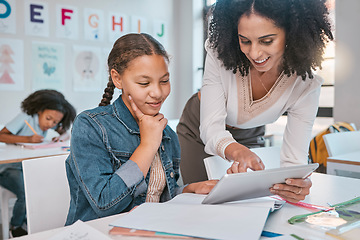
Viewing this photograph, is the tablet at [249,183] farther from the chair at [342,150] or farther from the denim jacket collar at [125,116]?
the chair at [342,150]

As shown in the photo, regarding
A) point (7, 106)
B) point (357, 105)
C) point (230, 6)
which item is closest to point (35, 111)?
point (7, 106)

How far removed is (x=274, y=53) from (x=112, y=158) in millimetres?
593

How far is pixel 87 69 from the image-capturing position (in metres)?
3.85

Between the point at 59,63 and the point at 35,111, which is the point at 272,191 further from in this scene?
the point at 59,63

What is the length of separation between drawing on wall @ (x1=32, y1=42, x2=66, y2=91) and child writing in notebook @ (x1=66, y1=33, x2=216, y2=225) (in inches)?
107

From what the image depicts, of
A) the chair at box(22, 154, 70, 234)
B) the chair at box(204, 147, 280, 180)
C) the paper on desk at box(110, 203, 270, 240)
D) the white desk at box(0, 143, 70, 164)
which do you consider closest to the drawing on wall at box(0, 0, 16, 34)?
the white desk at box(0, 143, 70, 164)

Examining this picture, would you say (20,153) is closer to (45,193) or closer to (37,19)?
(45,193)

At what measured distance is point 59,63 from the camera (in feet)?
12.0

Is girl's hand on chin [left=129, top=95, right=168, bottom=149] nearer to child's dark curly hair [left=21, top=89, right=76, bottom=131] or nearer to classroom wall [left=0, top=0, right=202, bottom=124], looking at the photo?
child's dark curly hair [left=21, top=89, right=76, bottom=131]

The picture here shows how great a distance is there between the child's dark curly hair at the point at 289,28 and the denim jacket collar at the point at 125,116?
425 mm

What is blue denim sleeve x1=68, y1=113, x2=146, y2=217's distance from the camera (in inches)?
34.6

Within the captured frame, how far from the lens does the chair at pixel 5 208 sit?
207 centimetres

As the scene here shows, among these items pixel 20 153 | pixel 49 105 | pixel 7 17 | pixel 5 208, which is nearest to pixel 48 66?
pixel 7 17

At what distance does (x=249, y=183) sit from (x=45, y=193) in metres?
0.68
